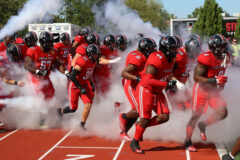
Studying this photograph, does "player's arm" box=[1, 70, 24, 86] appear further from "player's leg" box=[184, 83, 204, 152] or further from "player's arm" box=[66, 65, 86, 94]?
"player's leg" box=[184, 83, 204, 152]

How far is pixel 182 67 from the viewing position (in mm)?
6922

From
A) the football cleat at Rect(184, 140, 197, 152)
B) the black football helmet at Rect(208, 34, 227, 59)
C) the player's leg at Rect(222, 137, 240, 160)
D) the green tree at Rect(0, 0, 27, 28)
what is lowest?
the football cleat at Rect(184, 140, 197, 152)

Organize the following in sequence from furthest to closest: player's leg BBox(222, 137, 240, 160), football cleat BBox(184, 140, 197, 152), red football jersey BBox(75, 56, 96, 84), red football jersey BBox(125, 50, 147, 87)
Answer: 1. red football jersey BBox(75, 56, 96, 84)
2. red football jersey BBox(125, 50, 147, 87)
3. football cleat BBox(184, 140, 197, 152)
4. player's leg BBox(222, 137, 240, 160)

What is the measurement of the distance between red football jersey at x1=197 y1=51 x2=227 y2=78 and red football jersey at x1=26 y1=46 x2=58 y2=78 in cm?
322

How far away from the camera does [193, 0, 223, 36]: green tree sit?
104ft

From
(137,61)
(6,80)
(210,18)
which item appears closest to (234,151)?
(137,61)

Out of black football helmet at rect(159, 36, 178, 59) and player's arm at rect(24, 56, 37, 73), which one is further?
player's arm at rect(24, 56, 37, 73)

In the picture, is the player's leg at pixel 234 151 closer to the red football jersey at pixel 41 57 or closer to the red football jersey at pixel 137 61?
the red football jersey at pixel 137 61

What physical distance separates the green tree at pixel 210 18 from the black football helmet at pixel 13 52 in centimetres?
2582

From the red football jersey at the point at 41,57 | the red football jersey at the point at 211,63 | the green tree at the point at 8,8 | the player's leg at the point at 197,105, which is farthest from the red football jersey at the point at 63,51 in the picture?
the green tree at the point at 8,8

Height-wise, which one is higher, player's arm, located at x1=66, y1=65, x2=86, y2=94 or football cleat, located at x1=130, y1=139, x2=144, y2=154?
player's arm, located at x1=66, y1=65, x2=86, y2=94

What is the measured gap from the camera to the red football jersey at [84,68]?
22.8 ft

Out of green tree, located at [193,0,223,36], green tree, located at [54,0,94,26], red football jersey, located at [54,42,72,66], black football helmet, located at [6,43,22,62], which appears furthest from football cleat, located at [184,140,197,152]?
green tree, located at [193,0,223,36]

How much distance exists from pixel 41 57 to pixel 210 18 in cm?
2695
